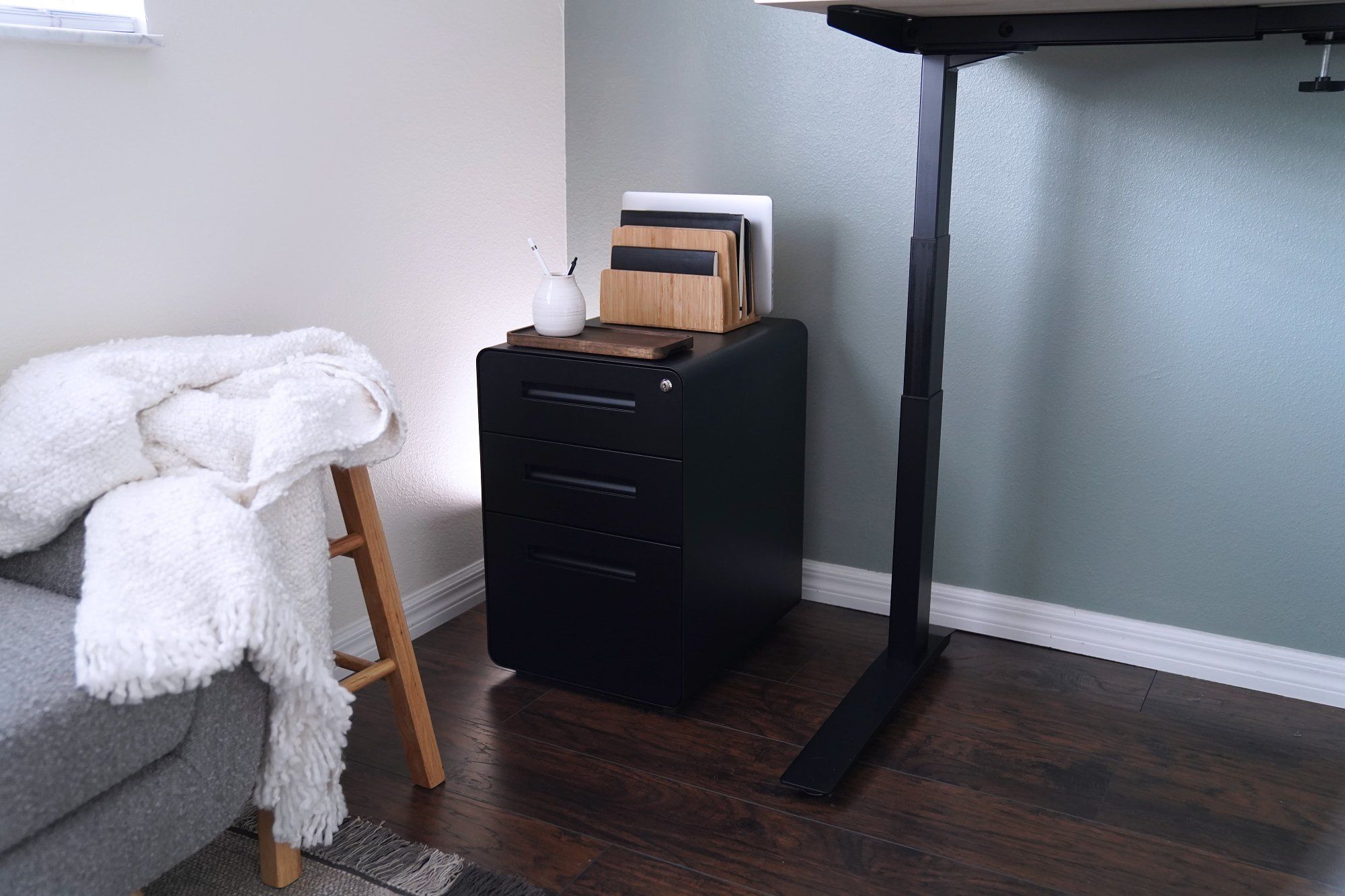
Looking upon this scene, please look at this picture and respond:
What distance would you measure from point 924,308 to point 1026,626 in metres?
0.70

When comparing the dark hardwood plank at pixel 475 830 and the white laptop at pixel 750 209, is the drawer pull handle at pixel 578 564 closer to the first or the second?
the dark hardwood plank at pixel 475 830

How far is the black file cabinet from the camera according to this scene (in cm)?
166

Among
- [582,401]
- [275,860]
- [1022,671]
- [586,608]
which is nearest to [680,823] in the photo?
[586,608]

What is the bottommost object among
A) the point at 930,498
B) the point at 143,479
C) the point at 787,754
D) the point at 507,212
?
the point at 787,754

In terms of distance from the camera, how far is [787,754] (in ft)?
5.41

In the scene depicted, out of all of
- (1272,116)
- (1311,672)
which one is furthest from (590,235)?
(1311,672)

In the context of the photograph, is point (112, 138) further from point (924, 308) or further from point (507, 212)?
point (924, 308)

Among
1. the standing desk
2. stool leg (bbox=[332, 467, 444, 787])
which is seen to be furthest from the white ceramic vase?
the standing desk

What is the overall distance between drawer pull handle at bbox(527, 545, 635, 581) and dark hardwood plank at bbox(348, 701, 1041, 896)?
276 mm

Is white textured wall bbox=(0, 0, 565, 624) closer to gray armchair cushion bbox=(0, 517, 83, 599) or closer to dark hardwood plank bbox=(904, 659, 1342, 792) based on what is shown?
gray armchair cushion bbox=(0, 517, 83, 599)

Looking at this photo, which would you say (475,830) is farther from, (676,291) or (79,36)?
(79,36)

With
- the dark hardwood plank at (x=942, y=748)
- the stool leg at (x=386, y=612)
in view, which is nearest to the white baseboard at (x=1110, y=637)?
the dark hardwood plank at (x=942, y=748)

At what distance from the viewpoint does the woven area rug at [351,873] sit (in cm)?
133

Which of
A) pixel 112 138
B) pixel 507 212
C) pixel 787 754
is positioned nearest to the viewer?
pixel 112 138
